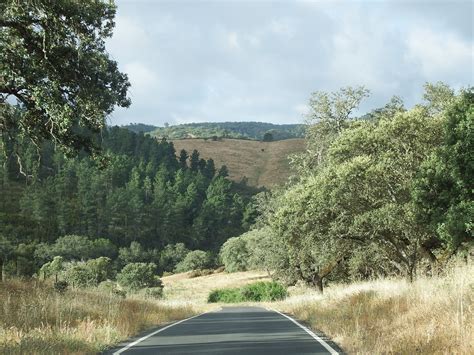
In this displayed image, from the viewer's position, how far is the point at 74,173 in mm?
176000

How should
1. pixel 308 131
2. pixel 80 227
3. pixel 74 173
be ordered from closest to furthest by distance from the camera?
pixel 308 131
pixel 80 227
pixel 74 173

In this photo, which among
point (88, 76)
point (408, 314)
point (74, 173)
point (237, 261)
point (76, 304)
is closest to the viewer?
point (408, 314)

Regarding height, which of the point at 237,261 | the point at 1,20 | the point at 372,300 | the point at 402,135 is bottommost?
the point at 237,261

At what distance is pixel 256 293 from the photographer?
70.6 m

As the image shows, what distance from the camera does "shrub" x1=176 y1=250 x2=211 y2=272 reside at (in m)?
137

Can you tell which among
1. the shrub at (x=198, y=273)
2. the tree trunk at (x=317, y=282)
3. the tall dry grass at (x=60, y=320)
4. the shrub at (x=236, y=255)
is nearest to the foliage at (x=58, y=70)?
the tall dry grass at (x=60, y=320)

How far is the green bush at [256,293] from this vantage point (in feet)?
225

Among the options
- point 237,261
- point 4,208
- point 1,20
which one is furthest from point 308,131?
point 4,208

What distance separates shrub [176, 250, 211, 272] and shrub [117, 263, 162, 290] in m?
57.2

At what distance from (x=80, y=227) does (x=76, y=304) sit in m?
141

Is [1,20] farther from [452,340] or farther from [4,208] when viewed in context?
[4,208]

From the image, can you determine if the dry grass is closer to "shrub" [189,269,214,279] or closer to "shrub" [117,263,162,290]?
"shrub" [189,269,214,279]

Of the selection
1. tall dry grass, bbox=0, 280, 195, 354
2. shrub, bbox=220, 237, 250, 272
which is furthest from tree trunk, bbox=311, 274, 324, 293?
shrub, bbox=220, 237, 250, 272

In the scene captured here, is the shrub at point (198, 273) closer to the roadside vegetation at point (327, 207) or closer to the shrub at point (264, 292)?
the shrub at point (264, 292)
